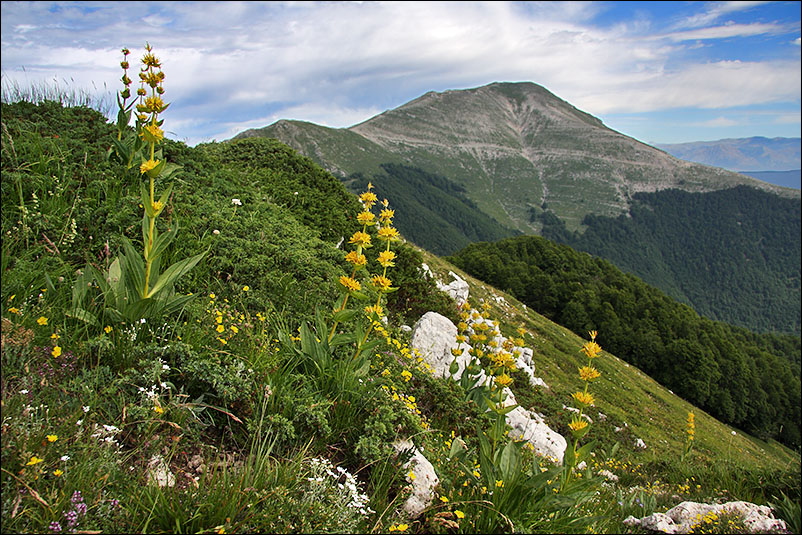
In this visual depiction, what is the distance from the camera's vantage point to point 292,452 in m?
3.14

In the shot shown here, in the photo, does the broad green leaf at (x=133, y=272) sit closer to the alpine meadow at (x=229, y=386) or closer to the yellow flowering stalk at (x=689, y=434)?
the alpine meadow at (x=229, y=386)

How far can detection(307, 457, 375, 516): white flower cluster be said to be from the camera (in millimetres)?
2760

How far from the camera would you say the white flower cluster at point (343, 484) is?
2.76 m

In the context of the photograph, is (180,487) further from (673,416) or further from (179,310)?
(673,416)

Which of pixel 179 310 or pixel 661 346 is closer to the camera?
pixel 179 310

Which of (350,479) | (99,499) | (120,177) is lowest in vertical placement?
(350,479)

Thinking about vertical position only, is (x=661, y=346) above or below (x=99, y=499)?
below

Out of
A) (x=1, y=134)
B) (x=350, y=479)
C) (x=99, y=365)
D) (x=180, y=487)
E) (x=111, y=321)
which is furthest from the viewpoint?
(x=1, y=134)

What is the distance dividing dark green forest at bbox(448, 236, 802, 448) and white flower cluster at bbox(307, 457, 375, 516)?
56.2 meters

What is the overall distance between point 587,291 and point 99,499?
65.3 m

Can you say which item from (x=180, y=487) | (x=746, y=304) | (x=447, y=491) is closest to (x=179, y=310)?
(x=180, y=487)

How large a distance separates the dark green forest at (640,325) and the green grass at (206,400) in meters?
53.7

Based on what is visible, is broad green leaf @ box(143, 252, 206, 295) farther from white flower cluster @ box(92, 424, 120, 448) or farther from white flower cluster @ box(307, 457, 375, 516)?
white flower cluster @ box(307, 457, 375, 516)

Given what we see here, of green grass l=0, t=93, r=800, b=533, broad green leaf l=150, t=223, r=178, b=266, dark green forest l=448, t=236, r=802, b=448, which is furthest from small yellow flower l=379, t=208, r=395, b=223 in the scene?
dark green forest l=448, t=236, r=802, b=448
